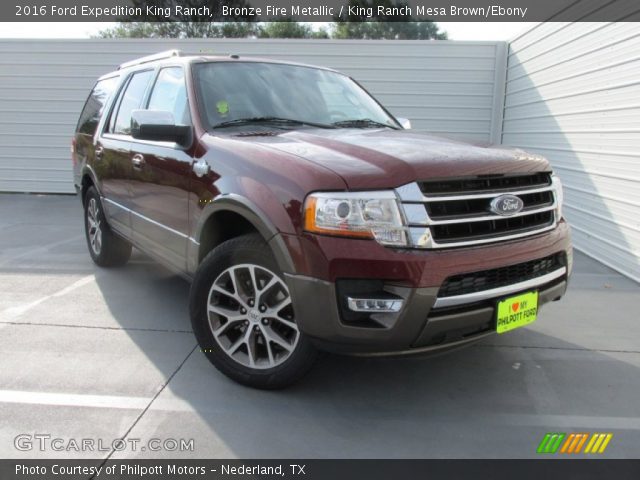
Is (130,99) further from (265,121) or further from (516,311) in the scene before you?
(516,311)

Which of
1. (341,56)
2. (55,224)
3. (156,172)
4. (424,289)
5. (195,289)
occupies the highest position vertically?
(341,56)

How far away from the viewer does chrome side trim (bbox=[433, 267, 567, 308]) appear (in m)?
2.44

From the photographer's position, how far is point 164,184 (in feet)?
12.0

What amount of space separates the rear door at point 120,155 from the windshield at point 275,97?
0.98 metres

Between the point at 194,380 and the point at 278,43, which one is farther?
the point at 278,43

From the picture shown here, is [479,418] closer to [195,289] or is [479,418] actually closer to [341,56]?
[195,289]

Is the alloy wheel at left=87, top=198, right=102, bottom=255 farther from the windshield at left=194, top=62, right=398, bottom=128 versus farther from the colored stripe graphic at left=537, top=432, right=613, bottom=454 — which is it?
the colored stripe graphic at left=537, top=432, right=613, bottom=454

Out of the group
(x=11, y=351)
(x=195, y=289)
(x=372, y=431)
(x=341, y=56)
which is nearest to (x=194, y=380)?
(x=195, y=289)

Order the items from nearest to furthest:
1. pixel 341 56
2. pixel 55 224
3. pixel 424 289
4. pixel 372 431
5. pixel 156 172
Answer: pixel 424 289 → pixel 372 431 → pixel 156 172 → pixel 55 224 → pixel 341 56

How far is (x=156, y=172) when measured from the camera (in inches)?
148

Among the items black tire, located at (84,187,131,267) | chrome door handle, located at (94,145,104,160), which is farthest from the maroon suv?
black tire, located at (84,187,131,267)

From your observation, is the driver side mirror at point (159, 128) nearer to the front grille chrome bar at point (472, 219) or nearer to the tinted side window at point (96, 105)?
the front grille chrome bar at point (472, 219)

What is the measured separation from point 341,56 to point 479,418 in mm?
8569

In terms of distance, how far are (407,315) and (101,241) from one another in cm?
402
